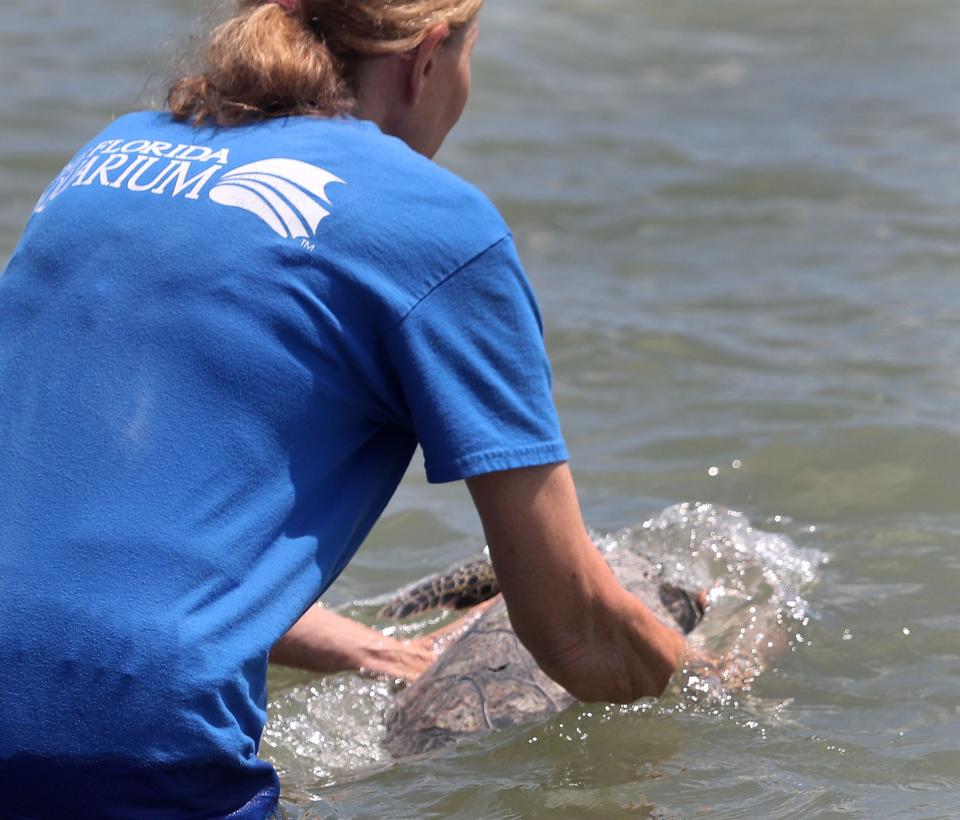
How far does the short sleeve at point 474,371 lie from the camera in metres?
2.12

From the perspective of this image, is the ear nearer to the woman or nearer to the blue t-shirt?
the woman

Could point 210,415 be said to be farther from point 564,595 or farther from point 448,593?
point 448,593

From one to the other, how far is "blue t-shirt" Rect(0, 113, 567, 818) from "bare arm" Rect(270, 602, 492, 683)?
1.44 m

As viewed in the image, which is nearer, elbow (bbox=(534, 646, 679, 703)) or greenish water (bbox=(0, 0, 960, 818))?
elbow (bbox=(534, 646, 679, 703))

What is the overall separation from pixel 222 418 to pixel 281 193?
324 millimetres

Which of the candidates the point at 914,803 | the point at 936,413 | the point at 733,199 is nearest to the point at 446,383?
the point at 914,803

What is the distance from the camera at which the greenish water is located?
3.29 m

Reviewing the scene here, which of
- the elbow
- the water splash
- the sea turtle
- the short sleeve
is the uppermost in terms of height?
the short sleeve

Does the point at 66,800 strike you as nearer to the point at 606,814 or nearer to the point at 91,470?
the point at 91,470

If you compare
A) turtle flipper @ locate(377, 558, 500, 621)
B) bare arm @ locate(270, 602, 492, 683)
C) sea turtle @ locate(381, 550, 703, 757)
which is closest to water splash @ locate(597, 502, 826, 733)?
sea turtle @ locate(381, 550, 703, 757)

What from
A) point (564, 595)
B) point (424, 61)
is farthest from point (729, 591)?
point (424, 61)

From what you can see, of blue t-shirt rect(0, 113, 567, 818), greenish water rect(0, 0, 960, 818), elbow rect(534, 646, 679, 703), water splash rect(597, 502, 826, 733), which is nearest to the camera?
blue t-shirt rect(0, 113, 567, 818)

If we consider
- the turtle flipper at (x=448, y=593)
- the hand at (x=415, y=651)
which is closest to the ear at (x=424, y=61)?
the hand at (x=415, y=651)

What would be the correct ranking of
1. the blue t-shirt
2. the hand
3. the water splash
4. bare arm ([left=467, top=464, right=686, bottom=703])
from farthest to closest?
1. the hand
2. the water splash
3. bare arm ([left=467, top=464, right=686, bottom=703])
4. the blue t-shirt
